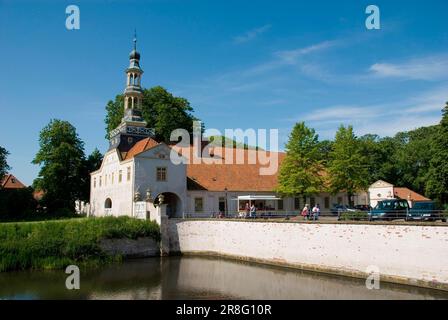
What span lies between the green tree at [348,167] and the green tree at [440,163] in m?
5.02

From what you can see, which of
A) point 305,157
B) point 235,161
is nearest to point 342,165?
point 305,157

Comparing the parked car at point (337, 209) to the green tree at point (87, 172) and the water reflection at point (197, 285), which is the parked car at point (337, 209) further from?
the green tree at point (87, 172)

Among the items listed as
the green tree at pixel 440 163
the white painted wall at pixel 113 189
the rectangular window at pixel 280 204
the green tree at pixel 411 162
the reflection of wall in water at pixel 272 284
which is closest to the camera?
the reflection of wall in water at pixel 272 284

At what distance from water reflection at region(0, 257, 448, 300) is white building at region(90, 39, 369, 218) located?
29.1 ft

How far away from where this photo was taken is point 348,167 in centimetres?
3438

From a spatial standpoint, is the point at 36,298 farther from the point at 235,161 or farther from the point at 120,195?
the point at 235,161

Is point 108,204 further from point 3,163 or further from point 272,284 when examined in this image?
point 272,284

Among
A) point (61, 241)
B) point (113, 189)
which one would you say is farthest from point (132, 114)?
point (61, 241)

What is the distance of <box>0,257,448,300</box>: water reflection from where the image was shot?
17609mm

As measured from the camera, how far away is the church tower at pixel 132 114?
37031mm

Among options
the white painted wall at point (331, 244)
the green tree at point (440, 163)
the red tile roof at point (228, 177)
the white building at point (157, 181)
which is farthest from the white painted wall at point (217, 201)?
the green tree at point (440, 163)

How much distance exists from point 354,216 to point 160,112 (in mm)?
30644
